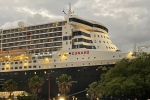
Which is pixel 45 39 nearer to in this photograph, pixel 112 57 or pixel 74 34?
pixel 74 34

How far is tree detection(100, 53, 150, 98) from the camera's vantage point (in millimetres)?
40812

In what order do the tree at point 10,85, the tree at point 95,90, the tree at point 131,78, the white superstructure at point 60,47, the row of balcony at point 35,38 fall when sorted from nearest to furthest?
the tree at point 131,78 → the tree at point 95,90 → the white superstructure at point 60,47 → the tree at point 10,85 → the row of balcony at point 35,38

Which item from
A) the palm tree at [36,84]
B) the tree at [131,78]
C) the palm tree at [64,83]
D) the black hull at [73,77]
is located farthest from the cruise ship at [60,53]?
the tree at [131,78]

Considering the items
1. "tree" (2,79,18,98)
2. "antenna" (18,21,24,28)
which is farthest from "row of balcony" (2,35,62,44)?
"tree" (2,79,18,98)

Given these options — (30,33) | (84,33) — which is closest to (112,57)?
(84,33)

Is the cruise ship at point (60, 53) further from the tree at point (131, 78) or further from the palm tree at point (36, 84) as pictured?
the tree at point (131, 78)

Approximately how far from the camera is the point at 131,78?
41.4 metres

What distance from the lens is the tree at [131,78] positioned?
4081 cm

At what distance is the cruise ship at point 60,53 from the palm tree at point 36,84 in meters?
1.83

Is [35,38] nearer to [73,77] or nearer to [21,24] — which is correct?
[21,24]

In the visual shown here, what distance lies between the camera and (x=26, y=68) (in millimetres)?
64625

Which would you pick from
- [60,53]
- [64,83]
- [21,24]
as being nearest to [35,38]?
[21,24]

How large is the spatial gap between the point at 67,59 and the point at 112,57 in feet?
35.5

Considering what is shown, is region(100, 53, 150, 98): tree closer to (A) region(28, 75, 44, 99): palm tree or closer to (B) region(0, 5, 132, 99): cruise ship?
(B) region(0, 5, 132, 99): cruise ship
